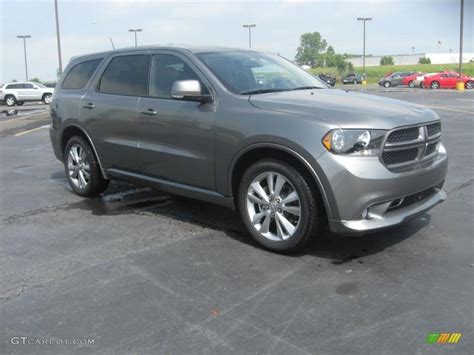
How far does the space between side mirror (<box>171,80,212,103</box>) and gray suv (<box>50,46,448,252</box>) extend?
0.01 m

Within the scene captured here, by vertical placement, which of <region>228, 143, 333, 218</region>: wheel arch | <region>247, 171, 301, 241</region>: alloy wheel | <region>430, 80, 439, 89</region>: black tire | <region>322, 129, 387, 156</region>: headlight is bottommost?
<region>247, 171, 301, 241</region>: alloy wheel

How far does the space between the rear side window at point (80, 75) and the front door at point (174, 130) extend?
1343 millimetres

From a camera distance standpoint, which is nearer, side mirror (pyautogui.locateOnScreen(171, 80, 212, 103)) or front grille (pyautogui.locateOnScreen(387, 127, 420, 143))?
front grille (pyautogui.locateOnScreen(387, 127, 420, 143))

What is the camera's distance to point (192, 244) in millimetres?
4770

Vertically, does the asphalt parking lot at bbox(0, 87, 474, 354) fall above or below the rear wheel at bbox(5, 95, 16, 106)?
below

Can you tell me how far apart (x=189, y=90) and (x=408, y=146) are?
1935mm

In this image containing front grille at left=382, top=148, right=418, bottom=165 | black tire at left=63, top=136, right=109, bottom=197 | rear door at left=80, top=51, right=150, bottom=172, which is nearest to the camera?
front grille at left=382, top=148, right=418, bottom=165

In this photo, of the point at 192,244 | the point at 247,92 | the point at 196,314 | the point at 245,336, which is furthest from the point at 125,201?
the point at 245,336

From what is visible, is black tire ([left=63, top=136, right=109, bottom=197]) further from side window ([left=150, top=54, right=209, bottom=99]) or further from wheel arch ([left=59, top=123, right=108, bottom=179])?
side window ([left=150, top=54, right=209, bottom=99])

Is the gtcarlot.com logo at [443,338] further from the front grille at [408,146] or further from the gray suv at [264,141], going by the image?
the front grille at [408,146]

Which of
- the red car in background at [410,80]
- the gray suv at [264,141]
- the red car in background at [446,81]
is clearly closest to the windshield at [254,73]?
the gray suv at [264,141]

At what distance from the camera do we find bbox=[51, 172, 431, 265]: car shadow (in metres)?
4.49

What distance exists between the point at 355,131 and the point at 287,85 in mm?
1473

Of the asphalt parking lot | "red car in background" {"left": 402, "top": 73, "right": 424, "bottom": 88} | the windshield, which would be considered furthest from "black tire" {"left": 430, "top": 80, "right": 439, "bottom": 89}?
the windshield
